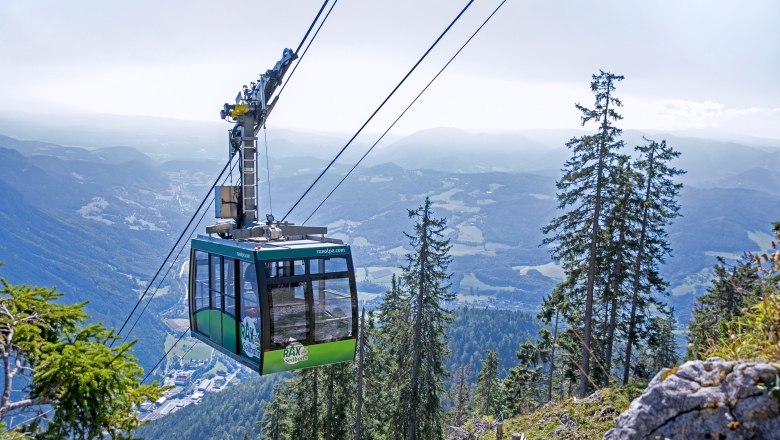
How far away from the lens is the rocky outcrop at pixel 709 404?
4980 millimetres

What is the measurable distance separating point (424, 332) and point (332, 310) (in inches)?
610

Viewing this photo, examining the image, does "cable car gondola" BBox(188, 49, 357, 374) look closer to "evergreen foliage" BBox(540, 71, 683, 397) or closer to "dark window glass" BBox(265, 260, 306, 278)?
"dark window glass" BBox(265, 260, 306, 278)

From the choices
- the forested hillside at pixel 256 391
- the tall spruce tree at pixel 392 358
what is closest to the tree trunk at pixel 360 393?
the tall spruce tree at pixel 392 358

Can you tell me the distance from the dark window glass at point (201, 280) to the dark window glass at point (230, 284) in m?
1.00

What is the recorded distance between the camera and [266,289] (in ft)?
35.0

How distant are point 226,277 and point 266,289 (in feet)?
5.89

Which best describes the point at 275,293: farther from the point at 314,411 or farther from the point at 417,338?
the point at 314,411

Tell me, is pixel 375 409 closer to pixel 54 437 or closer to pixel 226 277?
pixel 226 277

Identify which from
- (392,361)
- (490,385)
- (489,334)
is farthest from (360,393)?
(489,334)

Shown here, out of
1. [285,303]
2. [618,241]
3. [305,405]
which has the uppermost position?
[285,303]

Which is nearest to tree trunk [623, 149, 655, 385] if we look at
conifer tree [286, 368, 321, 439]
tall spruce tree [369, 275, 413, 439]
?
tall spruce tree [369, 275, 413, 439]

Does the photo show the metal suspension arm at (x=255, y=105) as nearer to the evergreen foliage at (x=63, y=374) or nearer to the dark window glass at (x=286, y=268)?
the dark window glass at (x=286, y=268)

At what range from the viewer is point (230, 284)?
469 inches

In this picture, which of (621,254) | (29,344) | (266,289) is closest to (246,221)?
(266,289)
